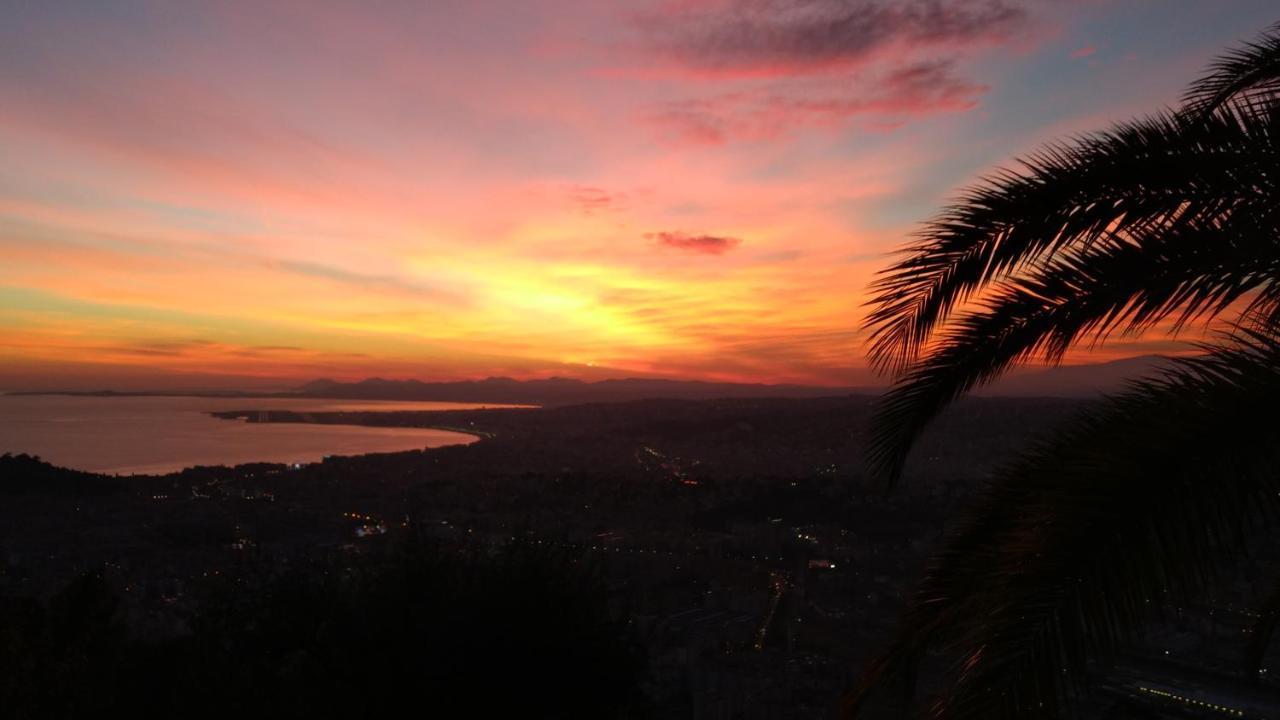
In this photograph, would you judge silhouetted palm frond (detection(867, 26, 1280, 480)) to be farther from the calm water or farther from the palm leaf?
the calm water

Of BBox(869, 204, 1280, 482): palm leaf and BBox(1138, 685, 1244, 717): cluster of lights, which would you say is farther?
BBox(1138, 685, 1244, 717): cluster of lights

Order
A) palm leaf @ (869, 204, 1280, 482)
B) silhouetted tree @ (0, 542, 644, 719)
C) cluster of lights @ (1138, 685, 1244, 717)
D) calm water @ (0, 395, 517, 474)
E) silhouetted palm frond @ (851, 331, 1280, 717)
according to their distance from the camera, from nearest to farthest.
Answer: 1. silhouetted palm frond @ (851, 331, 1280, 717)
2. palm leaf @ (869, 204, 1280, 482)
3. silhouetted tree @ (0, 542, 644, 719)
4. cluster of lights @ (1138, 685, 1244, 717)
5. calm water @ (0, 395, 517, 474)

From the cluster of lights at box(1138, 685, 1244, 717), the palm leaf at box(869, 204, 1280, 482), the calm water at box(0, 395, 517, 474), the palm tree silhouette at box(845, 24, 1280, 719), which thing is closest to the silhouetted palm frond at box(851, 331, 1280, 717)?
the palm tree silhouette at box(845, 24, 1280, 719)

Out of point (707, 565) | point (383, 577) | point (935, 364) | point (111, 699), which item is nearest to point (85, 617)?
point (111, 699)

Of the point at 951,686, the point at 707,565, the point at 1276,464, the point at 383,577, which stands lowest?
the point at 707,565

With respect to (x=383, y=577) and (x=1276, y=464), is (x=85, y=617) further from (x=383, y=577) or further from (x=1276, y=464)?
(x=1276, y=464)

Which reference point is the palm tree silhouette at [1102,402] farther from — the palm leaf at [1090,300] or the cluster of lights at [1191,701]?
the cluster of lights at [1191,701]
